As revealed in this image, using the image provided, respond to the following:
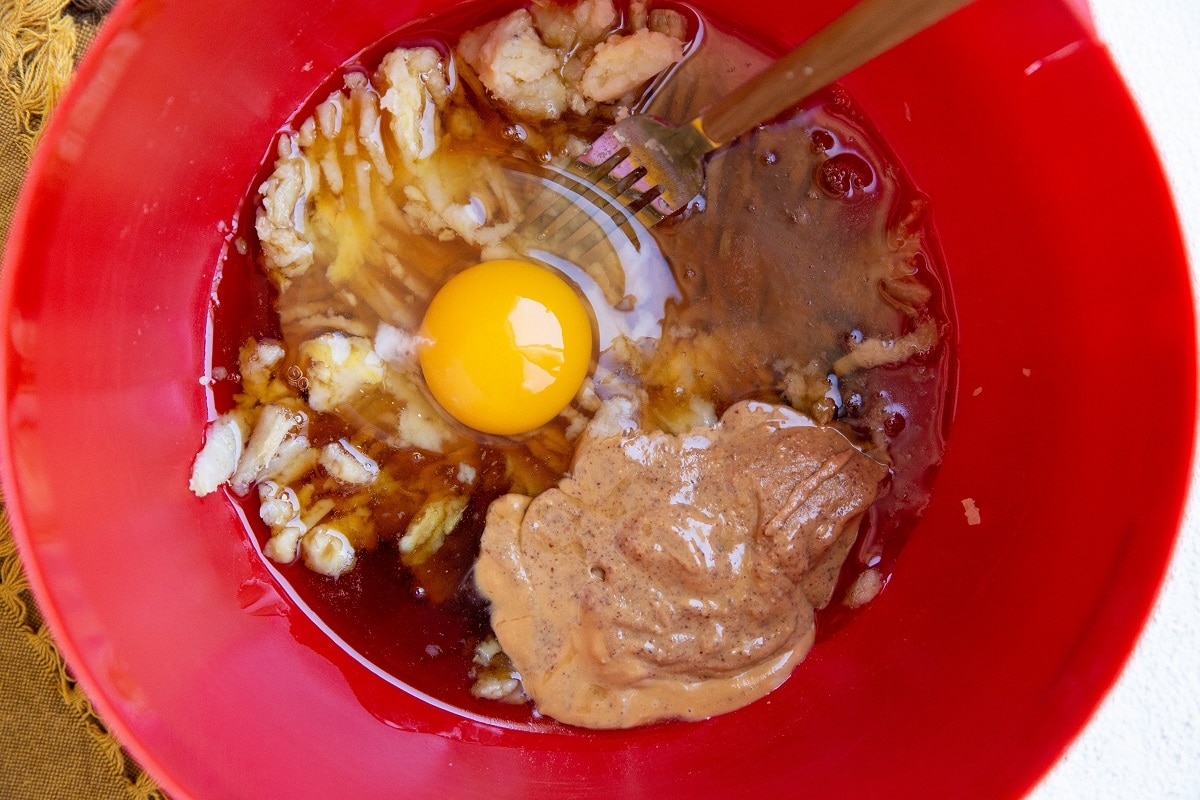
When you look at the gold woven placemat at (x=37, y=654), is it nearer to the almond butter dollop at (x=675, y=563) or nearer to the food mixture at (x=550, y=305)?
the food mixture at (x=550, y=305)

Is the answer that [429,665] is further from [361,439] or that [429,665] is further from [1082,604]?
[1082,604]

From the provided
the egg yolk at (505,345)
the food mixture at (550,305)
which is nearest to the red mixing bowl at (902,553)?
the food mixture at (550,305)

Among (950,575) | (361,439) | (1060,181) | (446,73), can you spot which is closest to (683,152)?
(446,73)

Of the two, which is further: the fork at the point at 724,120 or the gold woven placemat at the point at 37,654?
the gold woven placemat at the point at 37,654

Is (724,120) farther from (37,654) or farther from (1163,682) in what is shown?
(37,654)

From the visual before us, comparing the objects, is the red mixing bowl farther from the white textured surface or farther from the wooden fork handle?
the white textured surface

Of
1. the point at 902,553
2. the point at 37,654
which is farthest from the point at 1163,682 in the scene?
the point at 37,654
